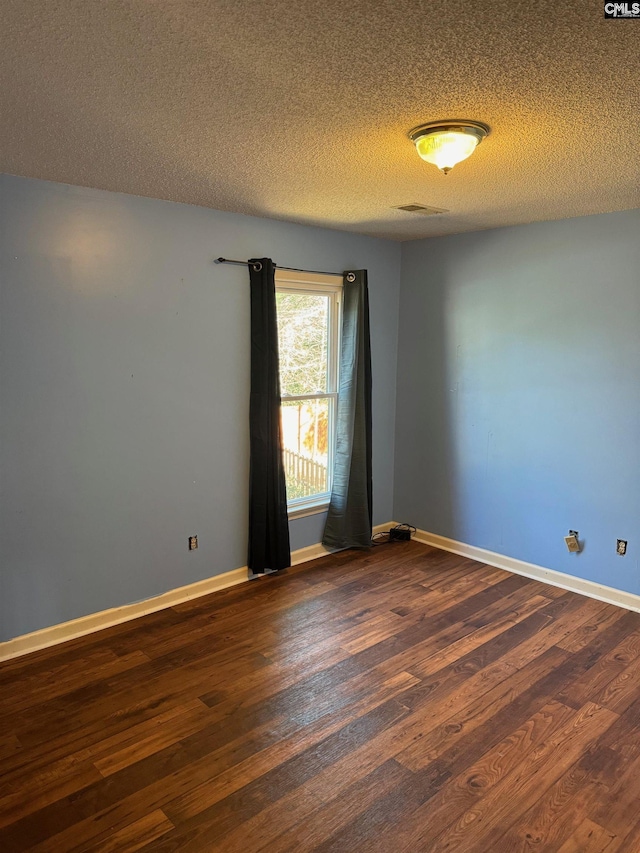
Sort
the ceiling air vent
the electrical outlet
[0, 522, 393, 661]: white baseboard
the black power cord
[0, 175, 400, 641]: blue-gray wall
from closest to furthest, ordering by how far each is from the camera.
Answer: [0, 175, 400, 641]: blue-gray wall, [0, 522, 393, 661]: white baseboard, the ceiling air vent, the electrical outlet, the black power cord

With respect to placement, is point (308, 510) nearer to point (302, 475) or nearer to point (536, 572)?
point (302, 475)

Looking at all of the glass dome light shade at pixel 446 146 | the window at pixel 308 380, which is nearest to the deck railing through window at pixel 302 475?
the window at pixel 308 380

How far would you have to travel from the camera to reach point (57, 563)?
10.4ft

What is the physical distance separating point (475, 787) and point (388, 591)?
173cm

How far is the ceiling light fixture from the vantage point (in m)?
2.08

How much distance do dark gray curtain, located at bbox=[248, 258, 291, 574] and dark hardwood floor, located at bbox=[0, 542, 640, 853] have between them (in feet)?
1.25

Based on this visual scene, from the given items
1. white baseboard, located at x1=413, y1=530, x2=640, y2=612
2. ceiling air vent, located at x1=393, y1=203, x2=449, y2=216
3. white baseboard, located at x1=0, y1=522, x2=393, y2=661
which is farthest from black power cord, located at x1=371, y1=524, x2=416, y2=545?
ceiling air vent, located at x1=393, y1=203, x2=449, y2=216

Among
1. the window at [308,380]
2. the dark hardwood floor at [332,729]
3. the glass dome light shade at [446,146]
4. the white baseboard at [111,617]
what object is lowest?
the dark hardwood floor at [332,729]

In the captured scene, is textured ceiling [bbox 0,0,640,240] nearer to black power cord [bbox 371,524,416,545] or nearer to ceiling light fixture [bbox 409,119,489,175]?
ceiling light fixture [bbox 409,119,489,175]

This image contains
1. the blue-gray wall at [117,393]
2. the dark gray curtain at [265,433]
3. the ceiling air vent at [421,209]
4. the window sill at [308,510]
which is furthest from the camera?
the window sill at [308,510]

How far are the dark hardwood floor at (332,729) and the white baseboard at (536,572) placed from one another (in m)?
0.10

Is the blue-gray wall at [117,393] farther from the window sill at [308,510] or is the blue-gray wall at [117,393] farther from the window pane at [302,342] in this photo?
the window sill at [308,510]

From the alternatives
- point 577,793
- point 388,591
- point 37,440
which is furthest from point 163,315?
point 577,793

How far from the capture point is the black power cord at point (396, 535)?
488 cm
